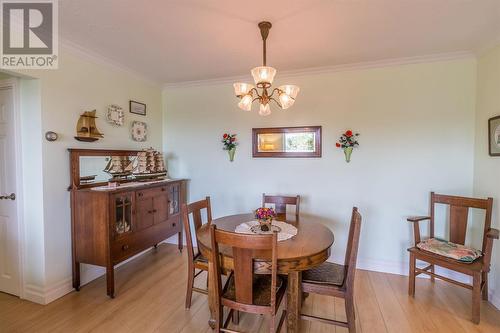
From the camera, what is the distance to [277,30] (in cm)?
221

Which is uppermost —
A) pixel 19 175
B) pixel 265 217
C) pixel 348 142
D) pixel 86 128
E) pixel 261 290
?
pixel 86 128

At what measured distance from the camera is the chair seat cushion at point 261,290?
65.2 inches

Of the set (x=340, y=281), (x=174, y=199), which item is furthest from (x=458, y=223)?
(x=174, y=199)

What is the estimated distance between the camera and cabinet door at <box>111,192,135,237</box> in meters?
2.48

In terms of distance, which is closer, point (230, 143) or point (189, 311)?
point (189, 311)

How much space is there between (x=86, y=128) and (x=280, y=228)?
7.29 ft

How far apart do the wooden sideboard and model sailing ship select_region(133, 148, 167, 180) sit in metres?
0.21

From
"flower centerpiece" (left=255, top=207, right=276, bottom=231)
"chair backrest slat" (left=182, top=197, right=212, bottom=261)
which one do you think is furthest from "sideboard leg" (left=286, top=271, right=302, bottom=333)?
"chair backrest slat" (left=182, top=197, right=212, bottom=261)

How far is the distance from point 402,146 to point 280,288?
222cm

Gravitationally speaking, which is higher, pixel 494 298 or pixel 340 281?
pixel 340 281

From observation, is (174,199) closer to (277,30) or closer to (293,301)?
(293,301)

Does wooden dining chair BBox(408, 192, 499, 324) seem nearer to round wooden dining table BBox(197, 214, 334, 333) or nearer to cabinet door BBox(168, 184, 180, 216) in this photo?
round wooden dining table BBox(197, 214, 334, 333)

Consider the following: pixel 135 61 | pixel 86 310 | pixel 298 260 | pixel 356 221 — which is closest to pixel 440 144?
pixel 356 221

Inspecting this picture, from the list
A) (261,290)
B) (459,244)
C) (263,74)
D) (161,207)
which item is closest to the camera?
(261,290)
